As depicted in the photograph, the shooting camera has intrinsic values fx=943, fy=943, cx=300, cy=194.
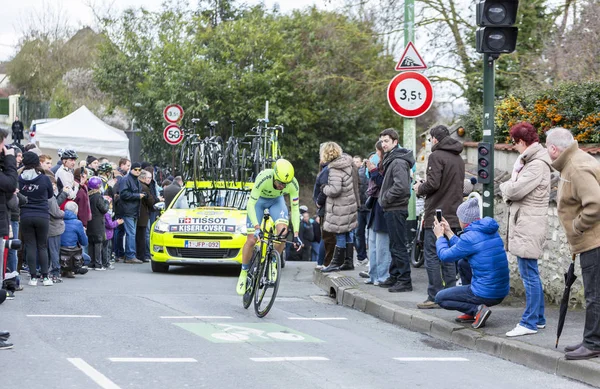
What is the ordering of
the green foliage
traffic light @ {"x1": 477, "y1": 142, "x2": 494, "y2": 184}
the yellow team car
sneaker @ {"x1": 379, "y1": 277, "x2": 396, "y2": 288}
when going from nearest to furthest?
traffic light @ {"x1": 477, "y1": 142, "x2": 494, "y2": 184}
sneaker @ {"x1": 379, "y1": 277, "x2": 396, "y2": 288}
the yellow team car
the green foliage

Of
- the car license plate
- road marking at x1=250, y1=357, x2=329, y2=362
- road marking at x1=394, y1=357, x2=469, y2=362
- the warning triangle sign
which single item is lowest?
road marking at x1=394, y1=357, x2=469, y2=362

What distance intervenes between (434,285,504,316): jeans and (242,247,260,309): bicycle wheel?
7.96 ft

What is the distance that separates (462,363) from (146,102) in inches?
1167

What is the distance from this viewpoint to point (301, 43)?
1427 inches

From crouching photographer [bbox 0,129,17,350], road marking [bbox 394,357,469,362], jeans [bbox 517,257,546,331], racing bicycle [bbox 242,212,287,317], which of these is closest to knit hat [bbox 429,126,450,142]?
racing bicycle [bbox 242,212,287,317]

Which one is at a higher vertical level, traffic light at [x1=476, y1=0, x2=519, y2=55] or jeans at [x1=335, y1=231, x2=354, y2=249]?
traffic light at [x1=476, y1=0, x2=519, y2=55]

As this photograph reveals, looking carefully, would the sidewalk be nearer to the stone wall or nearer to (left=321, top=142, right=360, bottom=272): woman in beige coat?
the stone wall

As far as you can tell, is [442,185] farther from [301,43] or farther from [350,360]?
[301,43]

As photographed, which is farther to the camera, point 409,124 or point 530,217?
point 409,124

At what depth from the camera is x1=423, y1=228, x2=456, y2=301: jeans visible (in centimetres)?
1132

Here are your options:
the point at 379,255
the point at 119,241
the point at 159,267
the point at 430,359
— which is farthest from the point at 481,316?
the point at 119,241

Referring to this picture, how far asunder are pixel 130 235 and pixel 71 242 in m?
3.88

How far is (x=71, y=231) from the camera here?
1498cm

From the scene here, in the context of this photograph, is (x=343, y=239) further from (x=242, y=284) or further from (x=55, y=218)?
(x=55, y=218)
